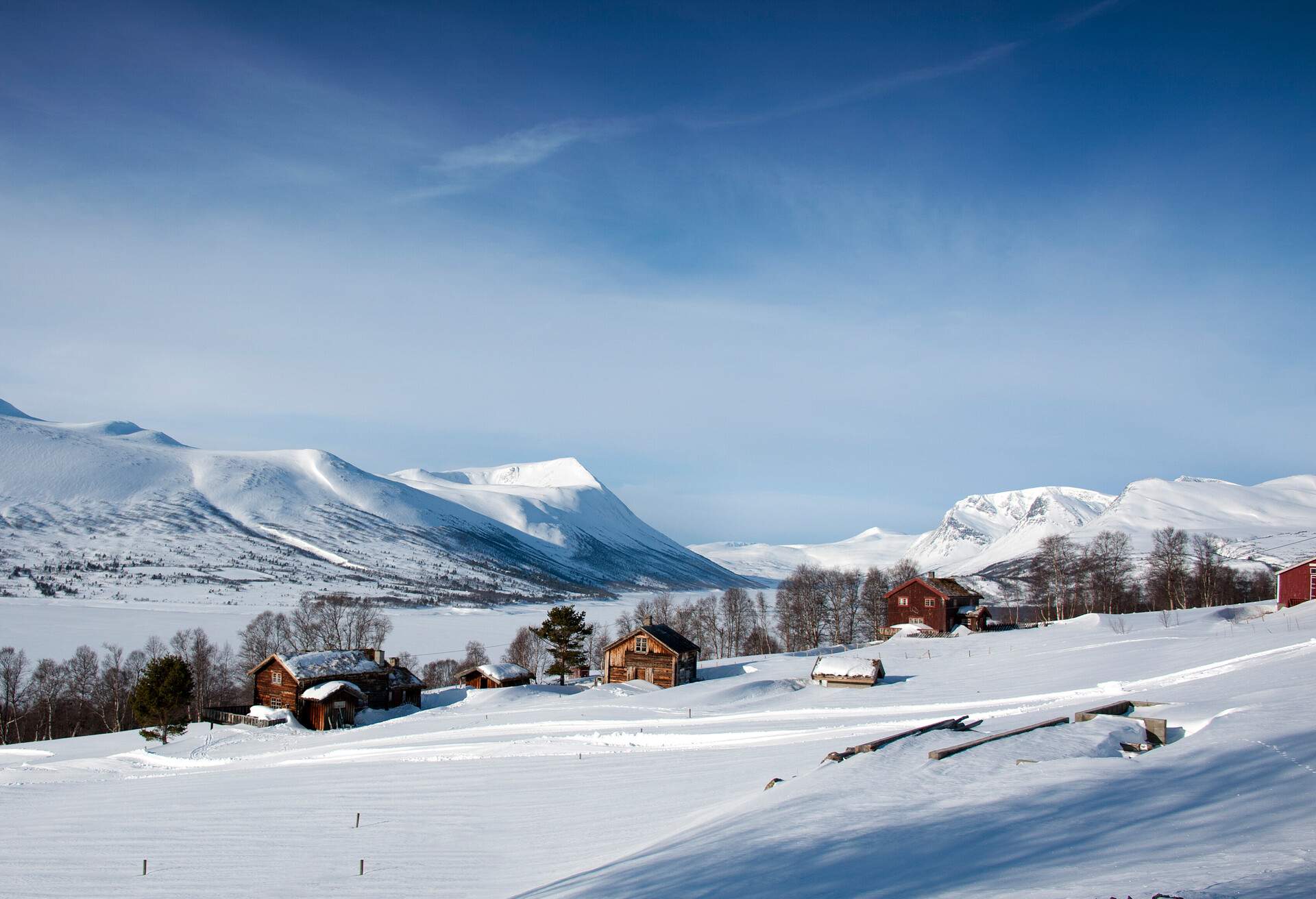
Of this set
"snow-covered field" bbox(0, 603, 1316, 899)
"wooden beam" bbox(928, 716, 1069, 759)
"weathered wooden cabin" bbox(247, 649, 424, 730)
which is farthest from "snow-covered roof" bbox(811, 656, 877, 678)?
"wooden beam" bbox(928, 716, 1069, 759)

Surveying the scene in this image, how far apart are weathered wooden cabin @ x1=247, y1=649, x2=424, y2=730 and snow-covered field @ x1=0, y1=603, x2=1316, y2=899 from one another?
14224 mm

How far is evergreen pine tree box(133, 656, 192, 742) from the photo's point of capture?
50812mm

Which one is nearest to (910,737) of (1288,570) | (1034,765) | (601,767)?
(1034,765)

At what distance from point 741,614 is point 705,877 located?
4188 inches

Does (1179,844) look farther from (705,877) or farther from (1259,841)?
(705,877)

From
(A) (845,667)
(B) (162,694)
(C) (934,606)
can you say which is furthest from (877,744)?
(C) (934,606)

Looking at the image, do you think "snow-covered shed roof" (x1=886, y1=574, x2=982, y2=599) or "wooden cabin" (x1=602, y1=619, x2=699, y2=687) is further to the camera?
"snow-covered shed roof" (x1=886, y1=574, x2=982, y2=599)

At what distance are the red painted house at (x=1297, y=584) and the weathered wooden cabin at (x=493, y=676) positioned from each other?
58.3 m

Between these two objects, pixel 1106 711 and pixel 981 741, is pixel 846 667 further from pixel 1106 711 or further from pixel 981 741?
pixel 981 741

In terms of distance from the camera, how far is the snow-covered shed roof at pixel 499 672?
63.8 metres

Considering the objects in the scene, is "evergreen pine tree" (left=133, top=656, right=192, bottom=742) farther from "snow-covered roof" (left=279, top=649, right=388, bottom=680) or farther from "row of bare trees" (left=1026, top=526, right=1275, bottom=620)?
"row of bare trees" (left=1026, top=526, right=1275, bottom=620)

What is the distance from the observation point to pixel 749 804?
15.5 m

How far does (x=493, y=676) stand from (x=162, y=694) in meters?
22.4

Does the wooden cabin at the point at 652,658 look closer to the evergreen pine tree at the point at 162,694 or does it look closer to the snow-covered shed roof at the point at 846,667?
the snow-covered shed roof at the point at 846,667
